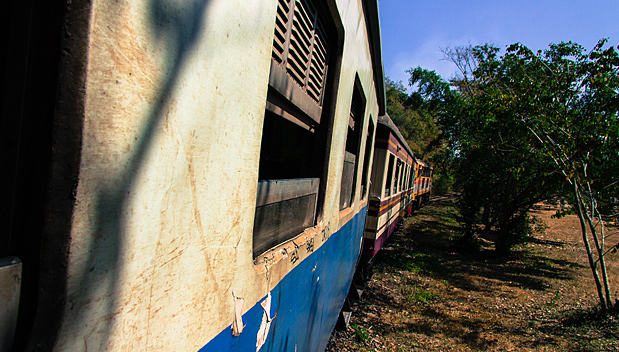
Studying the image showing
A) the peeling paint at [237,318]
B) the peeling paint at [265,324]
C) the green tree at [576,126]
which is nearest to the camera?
the peeling paint at [237,318]

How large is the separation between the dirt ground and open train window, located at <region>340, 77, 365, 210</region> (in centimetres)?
191

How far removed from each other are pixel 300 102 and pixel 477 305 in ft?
18.8

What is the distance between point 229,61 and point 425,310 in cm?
556

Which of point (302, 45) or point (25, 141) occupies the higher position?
point (302, 45)

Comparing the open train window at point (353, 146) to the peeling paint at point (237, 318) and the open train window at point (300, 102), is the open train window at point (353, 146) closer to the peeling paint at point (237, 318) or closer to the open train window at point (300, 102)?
the open train window at point (300, 102)

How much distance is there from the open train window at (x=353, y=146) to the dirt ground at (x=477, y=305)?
6.28ft

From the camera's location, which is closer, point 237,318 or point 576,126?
point 237,318

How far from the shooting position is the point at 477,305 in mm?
6027

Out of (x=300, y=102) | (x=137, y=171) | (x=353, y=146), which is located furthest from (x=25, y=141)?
(x=353, y=146)

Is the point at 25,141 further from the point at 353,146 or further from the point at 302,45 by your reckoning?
the point at 353,146

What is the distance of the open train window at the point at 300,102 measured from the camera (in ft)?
4.60

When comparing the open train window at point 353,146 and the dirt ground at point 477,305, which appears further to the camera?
the dirt ground at point 477,305

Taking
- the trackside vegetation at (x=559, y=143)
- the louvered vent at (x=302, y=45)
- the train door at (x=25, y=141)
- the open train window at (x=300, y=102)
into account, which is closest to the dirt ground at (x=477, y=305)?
the trackside vegetation at (x=559, y=143)

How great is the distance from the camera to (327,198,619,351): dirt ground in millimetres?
4660
